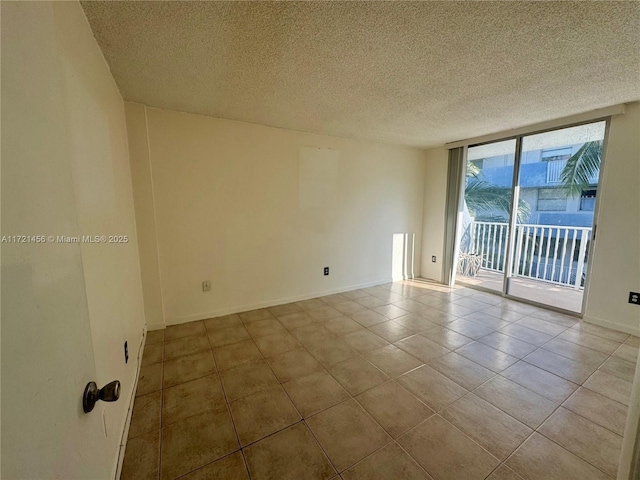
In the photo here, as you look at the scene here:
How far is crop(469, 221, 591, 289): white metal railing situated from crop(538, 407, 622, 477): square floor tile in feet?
8.15

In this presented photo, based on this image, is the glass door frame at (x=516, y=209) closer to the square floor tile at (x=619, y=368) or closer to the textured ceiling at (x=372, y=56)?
the textured ceiling at (x=372, y=56)

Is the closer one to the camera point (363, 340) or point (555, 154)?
point (363, 340)

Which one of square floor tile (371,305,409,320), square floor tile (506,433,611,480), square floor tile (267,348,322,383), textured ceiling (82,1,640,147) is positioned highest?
textured ceiling (82,1,640,147)

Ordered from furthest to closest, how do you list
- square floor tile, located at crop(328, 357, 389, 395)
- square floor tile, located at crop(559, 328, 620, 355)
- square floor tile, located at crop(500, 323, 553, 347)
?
→ square floor tile, located at crop(500, 323, 553, 347) < square floor tile, located at crop(559, 328, 620, 355) < square floor tile, located at crop(328, 357, 389, 395)

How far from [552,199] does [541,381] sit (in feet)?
8.47

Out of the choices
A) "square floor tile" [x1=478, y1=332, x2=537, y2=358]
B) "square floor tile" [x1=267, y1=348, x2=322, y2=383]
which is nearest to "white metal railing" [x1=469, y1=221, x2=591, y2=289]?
"square floor tile" [x1=478, y1=332, x2=537, y2=358]

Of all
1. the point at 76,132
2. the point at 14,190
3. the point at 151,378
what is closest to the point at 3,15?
the point at 14,190

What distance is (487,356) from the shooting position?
225 centimetres

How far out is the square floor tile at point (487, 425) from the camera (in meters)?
1.42

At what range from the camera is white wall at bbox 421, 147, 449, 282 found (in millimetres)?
4297

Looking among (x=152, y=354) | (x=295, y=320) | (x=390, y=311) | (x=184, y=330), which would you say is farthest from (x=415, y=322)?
(x=152, y=354)

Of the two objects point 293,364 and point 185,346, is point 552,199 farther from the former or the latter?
point 185,346

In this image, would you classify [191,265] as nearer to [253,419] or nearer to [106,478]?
[253,419]

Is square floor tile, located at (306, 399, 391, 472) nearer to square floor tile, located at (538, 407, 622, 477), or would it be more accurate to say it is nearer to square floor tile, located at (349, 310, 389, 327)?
square floor tile, located at (538, 407, 622, 477)
